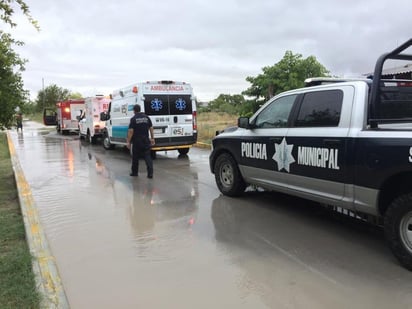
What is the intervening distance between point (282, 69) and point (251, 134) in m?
16.2

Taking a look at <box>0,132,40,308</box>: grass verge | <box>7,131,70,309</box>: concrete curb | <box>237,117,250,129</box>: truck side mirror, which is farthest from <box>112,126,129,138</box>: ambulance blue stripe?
<box>237,117,250,129</box>: truck side mirror

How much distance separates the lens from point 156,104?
1284 cm

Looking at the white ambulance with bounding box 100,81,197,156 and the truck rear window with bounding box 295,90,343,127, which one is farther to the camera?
the white ambulance with bounding box 100,81,197,156

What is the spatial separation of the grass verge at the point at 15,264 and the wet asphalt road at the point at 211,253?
336mm

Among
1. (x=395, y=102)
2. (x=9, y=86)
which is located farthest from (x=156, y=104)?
(x=395, y=102)

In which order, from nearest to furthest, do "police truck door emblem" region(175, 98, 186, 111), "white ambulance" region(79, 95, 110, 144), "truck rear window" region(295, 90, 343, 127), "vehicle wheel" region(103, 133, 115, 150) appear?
1. "truck rear window" region(295, 90, 343, 127)
2. "police truck door emblem" region(175, 98, 186, 111)
3. "vehicle wheel" region(103, 133, 115, 150)
4. "white ambulance" region(79, 95, 110, 144)

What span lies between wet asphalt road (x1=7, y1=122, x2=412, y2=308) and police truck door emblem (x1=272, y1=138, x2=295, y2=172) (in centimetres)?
83

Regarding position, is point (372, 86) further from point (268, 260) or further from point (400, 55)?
point (268, 260)

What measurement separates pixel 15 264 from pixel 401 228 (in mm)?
3913

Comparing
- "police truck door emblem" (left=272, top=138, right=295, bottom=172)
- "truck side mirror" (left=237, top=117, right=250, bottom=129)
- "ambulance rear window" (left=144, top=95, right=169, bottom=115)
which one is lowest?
"police truck door emblem" (left=272, top=138, right=295, bottom=172)

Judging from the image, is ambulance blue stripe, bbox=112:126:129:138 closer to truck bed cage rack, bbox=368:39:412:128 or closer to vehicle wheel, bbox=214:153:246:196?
vehicle wheel, bbox=214:153:246:196

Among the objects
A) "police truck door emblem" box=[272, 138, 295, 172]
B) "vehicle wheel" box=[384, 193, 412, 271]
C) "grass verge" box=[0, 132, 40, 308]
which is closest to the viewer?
"grass verge" box=[0, 132, 40, 308]

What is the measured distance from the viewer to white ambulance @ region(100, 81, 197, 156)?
12.7 meters

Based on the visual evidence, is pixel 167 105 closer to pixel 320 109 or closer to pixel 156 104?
pixel 156 104
